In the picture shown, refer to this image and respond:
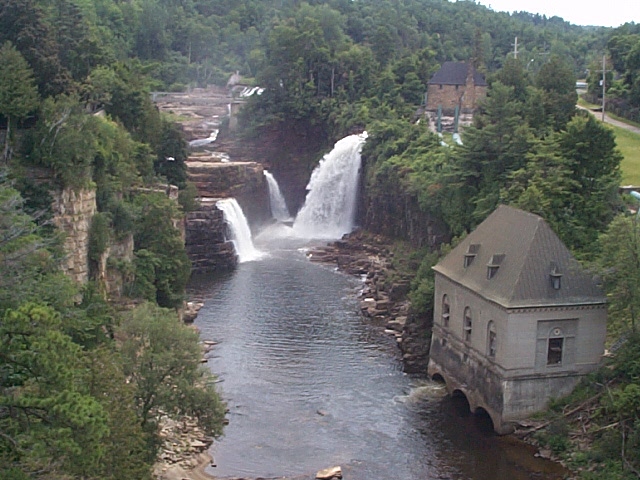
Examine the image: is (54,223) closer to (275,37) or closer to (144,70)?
(144,70)

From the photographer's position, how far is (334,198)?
280 feet

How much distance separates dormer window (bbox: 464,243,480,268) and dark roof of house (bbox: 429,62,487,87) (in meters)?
53.0

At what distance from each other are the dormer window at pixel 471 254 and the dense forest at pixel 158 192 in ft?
16.2

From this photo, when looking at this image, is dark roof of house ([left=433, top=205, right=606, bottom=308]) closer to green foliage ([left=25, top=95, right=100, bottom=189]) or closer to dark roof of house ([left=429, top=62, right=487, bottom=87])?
green foliage ([left=25, top=95, right=100, bottom=189])

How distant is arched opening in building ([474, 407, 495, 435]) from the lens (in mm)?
40866

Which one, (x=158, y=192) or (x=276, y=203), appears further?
(x=276, y=203)

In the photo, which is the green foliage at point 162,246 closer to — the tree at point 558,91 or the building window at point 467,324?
the building window at point 467,324

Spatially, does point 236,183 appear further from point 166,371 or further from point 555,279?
point 166,371

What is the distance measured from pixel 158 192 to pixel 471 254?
66.2 ft

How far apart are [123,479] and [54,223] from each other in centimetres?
1743

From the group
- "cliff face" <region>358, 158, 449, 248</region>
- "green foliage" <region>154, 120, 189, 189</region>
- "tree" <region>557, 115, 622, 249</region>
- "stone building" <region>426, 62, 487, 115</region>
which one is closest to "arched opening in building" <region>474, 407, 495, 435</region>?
"tree" <region>557, 115, 622, 249</region>

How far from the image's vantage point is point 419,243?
69750 mm

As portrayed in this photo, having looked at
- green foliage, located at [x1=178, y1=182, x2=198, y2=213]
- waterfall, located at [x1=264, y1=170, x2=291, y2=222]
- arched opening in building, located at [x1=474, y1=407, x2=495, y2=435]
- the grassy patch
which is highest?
the grassy patch

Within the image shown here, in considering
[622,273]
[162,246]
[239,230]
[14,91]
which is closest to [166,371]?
[622,273]
